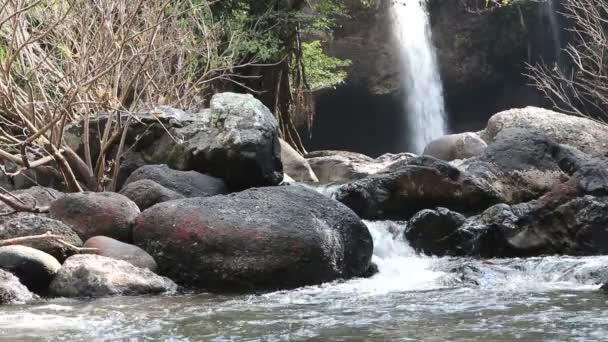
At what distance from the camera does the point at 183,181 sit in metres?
9.46

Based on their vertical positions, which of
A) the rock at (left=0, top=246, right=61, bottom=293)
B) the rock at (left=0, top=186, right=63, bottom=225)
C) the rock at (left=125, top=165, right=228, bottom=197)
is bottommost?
the rock at (left=0, top=246, right=61, bottom=293)

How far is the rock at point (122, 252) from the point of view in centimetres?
684

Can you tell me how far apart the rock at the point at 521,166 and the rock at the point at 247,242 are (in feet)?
12.5

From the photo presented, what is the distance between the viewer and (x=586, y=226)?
28.5 feet

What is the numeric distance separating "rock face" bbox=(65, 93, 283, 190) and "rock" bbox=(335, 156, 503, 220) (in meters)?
1.18

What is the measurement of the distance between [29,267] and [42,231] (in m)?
0.68

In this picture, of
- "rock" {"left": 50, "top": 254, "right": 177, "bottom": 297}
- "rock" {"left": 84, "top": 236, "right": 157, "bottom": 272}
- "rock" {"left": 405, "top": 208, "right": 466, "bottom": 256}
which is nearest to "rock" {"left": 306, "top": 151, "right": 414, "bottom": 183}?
"rock" {"left": 405, "top": 208, "right": 466, "bottom": 256}

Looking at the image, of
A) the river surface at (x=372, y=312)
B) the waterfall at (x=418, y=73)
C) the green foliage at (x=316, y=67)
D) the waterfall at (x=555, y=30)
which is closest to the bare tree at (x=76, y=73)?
the river surface at (x=372, y=312)

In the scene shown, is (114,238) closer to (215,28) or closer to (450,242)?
(450,242)

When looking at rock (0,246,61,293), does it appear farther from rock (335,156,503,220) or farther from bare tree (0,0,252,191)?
rock (335,156,503,220)

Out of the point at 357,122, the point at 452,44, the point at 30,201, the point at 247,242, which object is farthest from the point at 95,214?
the point at 357,122

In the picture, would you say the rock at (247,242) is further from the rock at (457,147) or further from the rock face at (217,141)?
the rock at (457,147)

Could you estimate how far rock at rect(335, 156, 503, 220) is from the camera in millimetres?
10195

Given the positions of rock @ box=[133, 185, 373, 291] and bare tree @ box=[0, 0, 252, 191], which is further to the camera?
bare tree @ box=[0, 0, 252, 191]
